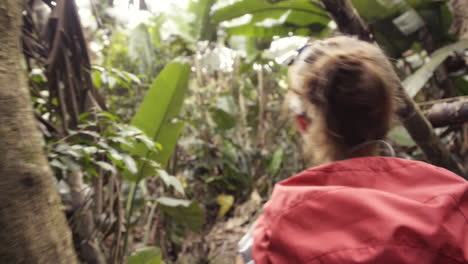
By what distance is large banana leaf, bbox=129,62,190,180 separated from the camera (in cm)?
225

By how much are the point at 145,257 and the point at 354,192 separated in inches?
59.3

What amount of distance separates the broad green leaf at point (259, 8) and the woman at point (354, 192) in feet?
5.48

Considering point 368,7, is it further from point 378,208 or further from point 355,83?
point 378,208

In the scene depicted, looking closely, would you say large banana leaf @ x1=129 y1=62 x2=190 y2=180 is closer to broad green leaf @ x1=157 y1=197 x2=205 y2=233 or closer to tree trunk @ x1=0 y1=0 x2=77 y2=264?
broad green leaf @ x1=157 y1=197 x2=205 y2=233

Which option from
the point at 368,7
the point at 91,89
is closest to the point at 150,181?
the point at 91,89

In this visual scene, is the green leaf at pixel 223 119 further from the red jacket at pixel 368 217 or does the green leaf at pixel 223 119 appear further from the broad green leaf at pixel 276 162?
the red jacket at pixel 368 217

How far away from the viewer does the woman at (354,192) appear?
2.03ft

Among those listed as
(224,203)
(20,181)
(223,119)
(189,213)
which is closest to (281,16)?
(223,119)

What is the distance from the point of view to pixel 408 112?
1284 millimetres

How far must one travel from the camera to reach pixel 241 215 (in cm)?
389

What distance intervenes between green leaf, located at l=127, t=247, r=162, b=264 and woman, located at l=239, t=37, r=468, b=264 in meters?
1.16

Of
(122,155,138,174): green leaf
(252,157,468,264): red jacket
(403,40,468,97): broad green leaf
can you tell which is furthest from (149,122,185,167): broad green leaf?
(252,157,468,264): red jacket

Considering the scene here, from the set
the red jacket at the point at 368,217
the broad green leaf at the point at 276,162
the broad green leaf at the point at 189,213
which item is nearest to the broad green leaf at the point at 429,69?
the red jacket at the point at 368,217

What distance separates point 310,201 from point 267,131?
14.0 feet
